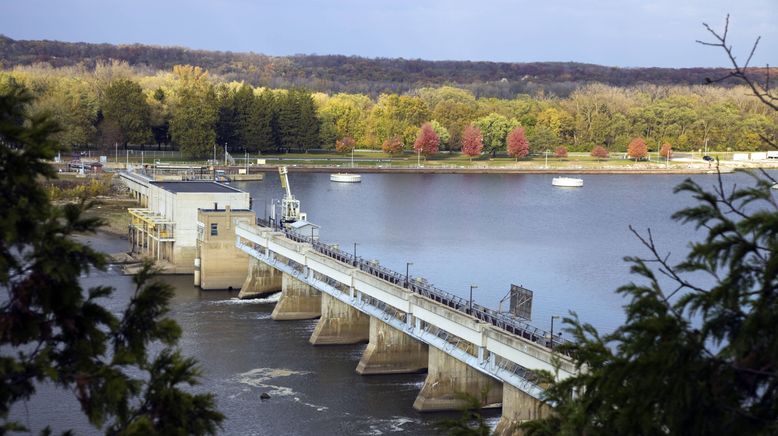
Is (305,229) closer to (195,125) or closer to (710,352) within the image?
(710,352)

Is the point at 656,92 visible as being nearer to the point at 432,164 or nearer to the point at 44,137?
the point at 432,164

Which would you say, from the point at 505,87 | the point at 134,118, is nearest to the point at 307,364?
the point at 134,118

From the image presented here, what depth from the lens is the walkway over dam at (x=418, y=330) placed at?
72.0 ft

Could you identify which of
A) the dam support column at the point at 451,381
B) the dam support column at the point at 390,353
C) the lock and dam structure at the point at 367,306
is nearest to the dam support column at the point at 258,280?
the lock and dam structure at the point at 367,306

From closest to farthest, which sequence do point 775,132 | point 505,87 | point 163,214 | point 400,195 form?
1. point 163,214
2. point 400,195
3. point 775,132
4. point 505,87

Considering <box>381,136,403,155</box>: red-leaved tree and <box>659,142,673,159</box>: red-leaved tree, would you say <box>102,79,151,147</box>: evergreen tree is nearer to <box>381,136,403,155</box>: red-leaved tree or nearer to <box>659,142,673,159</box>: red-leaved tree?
<box>381,136,403,155</box>: red-leaved tree

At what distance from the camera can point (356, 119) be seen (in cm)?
10519

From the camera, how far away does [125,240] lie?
Answer: 174 feet

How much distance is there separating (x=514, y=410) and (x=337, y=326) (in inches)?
425

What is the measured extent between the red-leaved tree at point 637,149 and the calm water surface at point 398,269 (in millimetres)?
17273

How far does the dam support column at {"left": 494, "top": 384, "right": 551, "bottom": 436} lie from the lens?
70.1ft

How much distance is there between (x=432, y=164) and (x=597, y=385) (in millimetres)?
91700

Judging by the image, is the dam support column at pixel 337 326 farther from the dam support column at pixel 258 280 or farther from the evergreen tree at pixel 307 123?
the evergreen tree at pixel 307 123

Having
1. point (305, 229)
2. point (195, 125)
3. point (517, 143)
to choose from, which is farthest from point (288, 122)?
point (305, 229)
